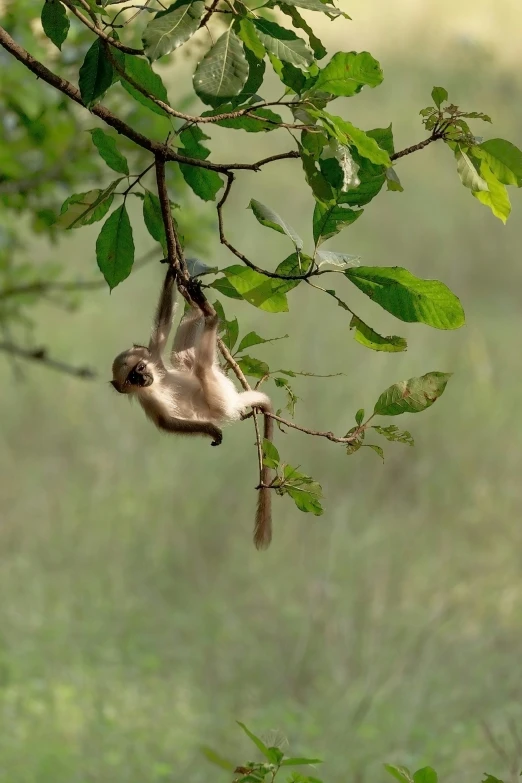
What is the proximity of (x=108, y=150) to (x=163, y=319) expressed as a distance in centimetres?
25

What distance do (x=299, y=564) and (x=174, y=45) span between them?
2.61 m

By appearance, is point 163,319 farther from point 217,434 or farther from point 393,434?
point 393,434

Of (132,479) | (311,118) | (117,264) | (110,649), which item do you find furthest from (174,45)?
(132,479)

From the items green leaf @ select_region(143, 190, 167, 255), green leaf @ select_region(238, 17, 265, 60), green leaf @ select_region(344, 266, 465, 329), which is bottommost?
green leaf @ select_region(344, 266, 465, 329)

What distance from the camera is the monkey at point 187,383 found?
0.87 m

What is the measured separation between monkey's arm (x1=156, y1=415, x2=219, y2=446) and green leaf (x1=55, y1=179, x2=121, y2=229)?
0.21 meters

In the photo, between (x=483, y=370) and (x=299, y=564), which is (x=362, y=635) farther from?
(x=483, y=370)

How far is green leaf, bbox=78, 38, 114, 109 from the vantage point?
63 centimetres

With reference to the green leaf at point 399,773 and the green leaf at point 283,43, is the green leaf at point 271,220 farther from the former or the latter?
the green leaf at point 399,773

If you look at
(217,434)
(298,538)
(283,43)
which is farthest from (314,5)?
(298,538)

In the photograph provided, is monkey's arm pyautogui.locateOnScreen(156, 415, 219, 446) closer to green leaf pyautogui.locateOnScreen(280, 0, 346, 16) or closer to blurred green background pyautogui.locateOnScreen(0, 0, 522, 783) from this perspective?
green leaf pyautogui.locateOnScreen(280, 0, 346, 16)

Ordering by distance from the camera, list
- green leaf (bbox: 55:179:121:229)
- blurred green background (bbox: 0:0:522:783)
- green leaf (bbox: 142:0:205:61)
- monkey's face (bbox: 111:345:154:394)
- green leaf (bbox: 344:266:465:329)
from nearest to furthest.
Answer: green leaf (bbox: 142:0:205:61), green leaf (bbox: 344:266:465:329), green leaf (bbox: 55:179:121:229), monkey's face (bbox: 111:345:154:394), blurred green background (bbox: 0:0:522:783)


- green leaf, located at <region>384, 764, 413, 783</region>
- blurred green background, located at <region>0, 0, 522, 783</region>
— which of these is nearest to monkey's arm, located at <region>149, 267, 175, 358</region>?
A: green leaf, located at <region>384, 764, 413, 783</region>

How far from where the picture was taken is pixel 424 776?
66 cm
